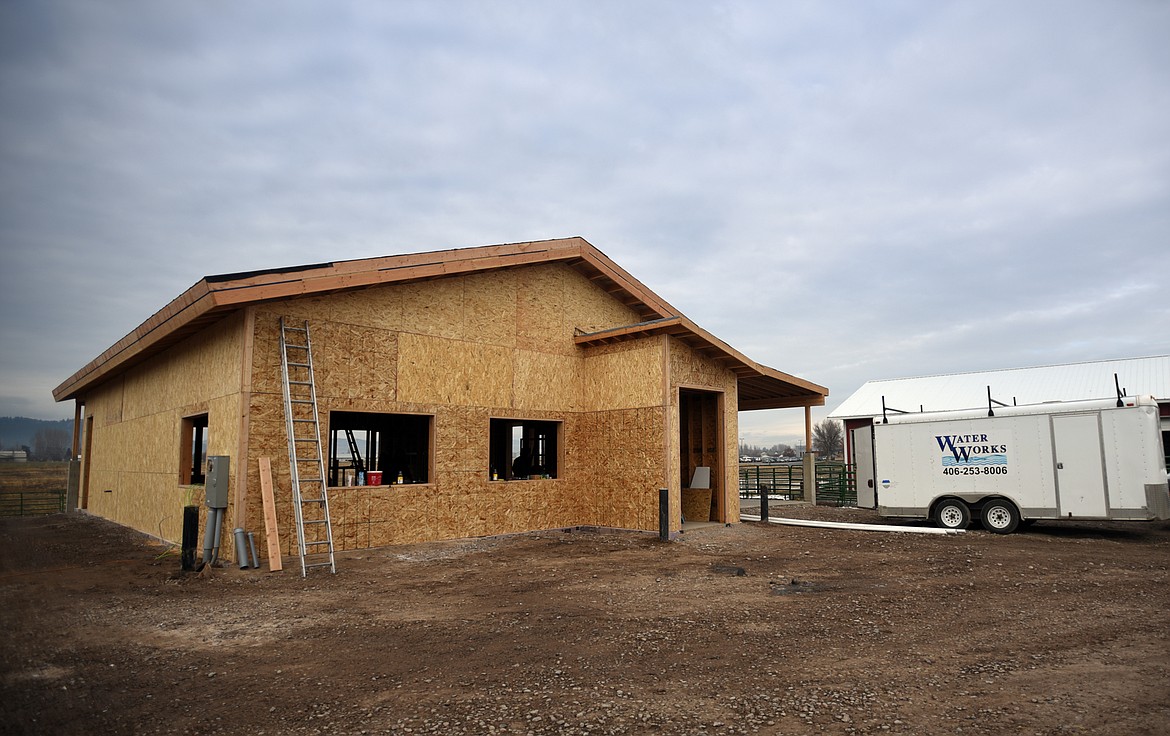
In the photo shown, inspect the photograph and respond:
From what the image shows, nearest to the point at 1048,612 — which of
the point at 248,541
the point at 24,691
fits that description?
the point at 24,691

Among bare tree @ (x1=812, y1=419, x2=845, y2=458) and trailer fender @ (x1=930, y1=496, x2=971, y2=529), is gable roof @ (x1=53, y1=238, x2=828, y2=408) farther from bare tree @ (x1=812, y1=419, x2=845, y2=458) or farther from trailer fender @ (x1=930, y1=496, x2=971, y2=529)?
bare tree @ (x1=812, y1=419, x2=845, y2=458)

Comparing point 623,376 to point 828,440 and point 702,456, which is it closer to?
point 702,456

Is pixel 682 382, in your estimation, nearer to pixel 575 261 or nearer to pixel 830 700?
pixel 575 261

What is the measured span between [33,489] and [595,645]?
27749 millimetres

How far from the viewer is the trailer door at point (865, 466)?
16141 mm

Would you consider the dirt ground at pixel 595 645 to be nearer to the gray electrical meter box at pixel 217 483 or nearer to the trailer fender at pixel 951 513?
the gray electrical meter box at pixel 217 483

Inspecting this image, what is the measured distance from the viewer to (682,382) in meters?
14.4

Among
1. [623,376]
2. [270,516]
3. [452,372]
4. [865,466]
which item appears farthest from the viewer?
[865,466]

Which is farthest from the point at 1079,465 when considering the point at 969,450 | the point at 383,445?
the point at 383,445

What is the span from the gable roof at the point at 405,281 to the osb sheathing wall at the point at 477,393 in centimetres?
49

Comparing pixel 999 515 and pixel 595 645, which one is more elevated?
pixel 999 515

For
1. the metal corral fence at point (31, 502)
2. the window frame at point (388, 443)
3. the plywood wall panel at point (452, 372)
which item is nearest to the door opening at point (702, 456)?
the plywood wall panel at point (452, 372)

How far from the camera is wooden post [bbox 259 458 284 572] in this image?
977 cm

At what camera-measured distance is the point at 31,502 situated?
2417 centimetres
